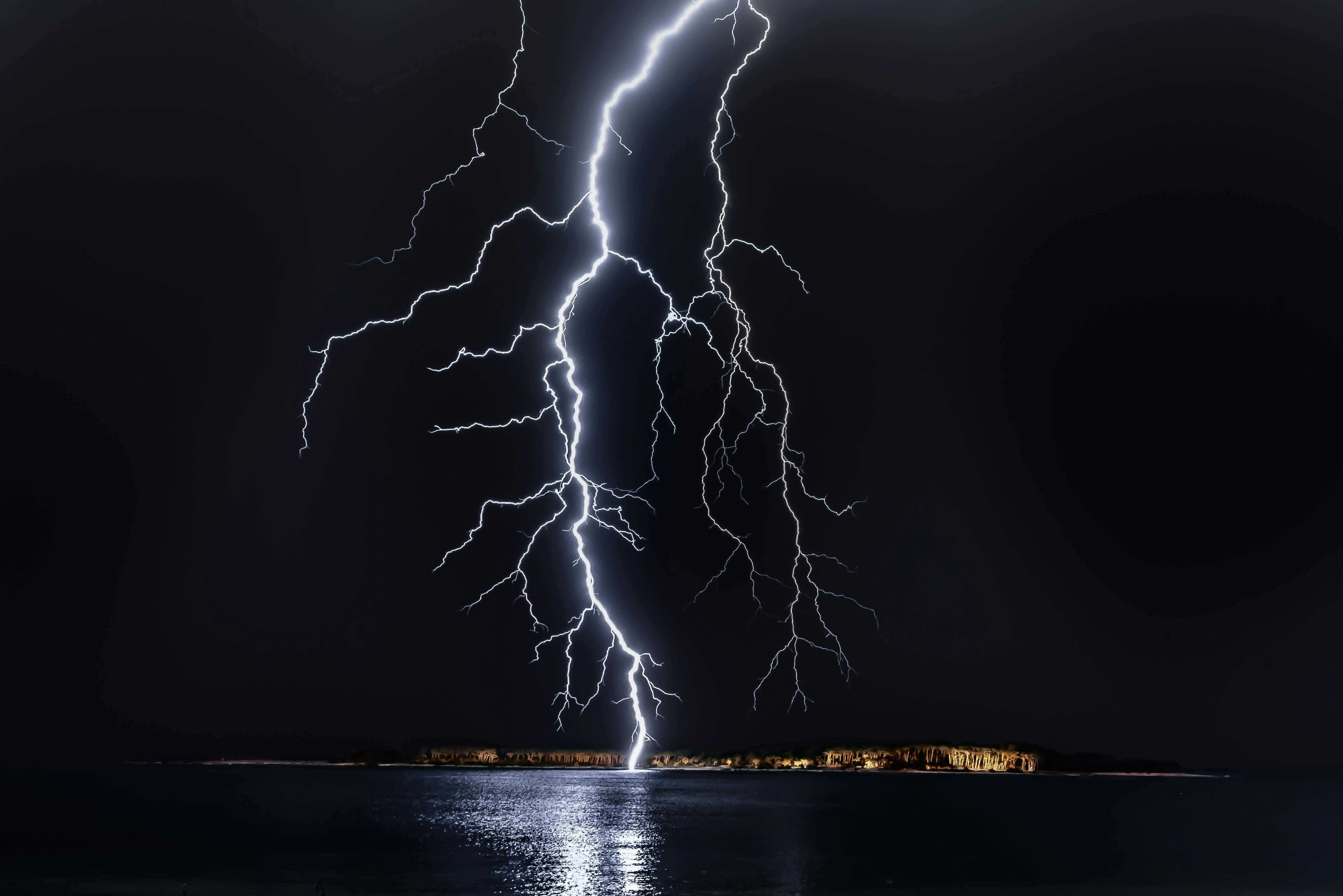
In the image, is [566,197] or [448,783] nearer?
[566,197]

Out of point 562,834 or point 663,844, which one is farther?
point 562,834

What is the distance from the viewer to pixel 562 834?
89.5ft

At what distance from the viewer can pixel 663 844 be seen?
958 inches

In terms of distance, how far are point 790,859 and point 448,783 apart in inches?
2184

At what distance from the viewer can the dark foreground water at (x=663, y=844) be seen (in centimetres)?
1775

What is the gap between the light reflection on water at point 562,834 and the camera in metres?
17.5

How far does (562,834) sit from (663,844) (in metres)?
4.02

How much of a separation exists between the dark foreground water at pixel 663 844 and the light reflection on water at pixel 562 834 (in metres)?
0.12

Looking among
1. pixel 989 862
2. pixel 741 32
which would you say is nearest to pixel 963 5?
pixel 741 32

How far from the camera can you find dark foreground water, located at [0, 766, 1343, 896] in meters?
17.8

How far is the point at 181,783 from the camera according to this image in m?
75.4

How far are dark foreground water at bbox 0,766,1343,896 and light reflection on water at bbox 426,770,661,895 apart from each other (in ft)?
0.40

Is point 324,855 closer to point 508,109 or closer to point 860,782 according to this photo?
point 508,109

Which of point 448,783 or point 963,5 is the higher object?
point 963,5
